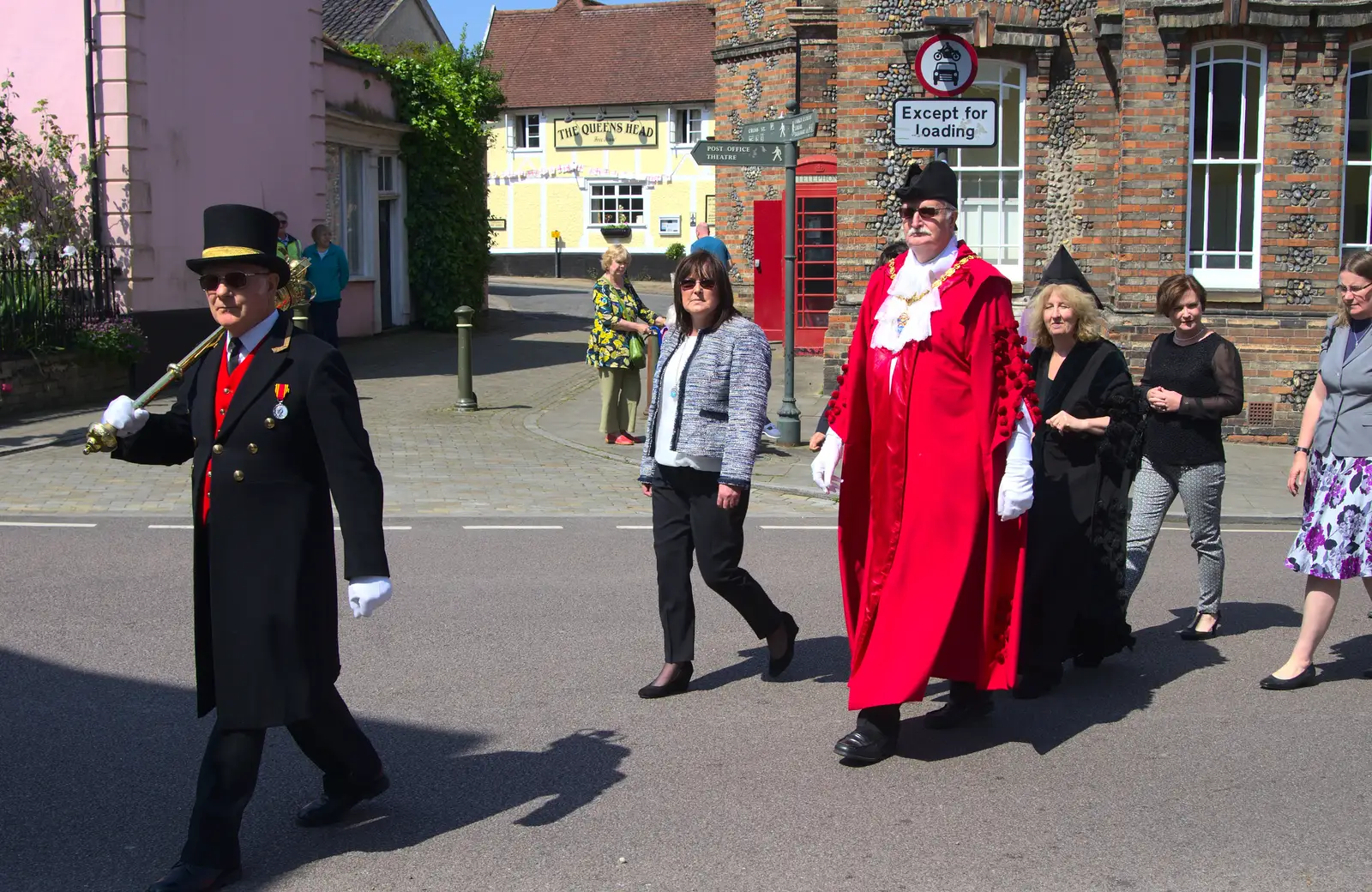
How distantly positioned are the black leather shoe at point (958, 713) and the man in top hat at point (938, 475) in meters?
0.30

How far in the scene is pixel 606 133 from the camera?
149 feet

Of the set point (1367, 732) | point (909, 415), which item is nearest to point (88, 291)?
point (909, 415)

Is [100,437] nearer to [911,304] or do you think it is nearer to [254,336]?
[254,336]

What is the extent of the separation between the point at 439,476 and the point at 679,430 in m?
5.96

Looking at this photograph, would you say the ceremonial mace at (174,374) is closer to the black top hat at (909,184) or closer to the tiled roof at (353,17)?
the black top hat at (909,184)

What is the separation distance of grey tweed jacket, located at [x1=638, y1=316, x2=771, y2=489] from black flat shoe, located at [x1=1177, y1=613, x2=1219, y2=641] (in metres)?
2.54

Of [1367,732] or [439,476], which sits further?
[439,476]

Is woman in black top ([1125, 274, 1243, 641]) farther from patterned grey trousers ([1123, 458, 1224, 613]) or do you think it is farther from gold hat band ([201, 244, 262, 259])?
gold hat band ([201, 244, 262, 259])

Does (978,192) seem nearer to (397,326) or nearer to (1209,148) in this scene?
(1209,148)

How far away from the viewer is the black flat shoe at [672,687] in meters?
5.97

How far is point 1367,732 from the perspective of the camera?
220 inches

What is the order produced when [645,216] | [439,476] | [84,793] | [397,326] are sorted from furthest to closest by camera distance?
[645,216]
[397,326]
[439,476]
[84,793]

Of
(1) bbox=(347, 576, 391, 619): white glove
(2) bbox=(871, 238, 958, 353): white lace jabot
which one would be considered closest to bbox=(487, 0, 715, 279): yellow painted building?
(2) bbox=(871, 238, 958, 353): white lace jabot

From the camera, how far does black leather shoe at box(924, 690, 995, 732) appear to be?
18.5 ft
